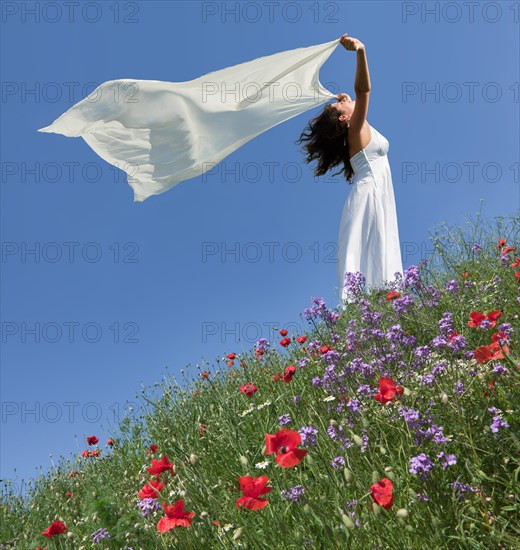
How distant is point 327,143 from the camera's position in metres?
7.10

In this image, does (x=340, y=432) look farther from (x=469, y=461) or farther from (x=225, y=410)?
(x=225, y=410)

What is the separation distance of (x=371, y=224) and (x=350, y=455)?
450 centimetres

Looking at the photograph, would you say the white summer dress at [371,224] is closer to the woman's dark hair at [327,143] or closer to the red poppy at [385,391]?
the woman's dark hair at [327,143]

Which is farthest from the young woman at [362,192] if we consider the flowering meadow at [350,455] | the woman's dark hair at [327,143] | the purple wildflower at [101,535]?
the purple wildflower at [101,535]

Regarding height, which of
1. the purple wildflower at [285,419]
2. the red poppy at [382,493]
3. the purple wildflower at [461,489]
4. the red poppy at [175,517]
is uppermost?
the purple wildflower at [285,419]

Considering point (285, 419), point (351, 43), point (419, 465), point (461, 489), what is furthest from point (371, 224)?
point (419, 465)

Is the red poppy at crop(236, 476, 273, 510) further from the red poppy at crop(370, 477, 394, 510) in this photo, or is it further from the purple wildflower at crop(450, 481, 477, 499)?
the purple wildflower at crop(450, 481, 477, 499)

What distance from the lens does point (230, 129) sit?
6840 mm

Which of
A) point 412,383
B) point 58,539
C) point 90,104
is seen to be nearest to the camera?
point 412,383

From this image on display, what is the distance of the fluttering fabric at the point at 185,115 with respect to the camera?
20.6ft

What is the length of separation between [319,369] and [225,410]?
70 centimetres

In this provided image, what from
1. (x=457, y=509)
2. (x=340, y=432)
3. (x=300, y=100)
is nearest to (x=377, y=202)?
(x=300, y=100)

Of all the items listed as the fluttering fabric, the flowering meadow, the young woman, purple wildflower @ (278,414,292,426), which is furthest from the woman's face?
purple wildflower @ (278,414,292,426)

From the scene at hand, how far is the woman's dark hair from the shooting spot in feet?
23.1
